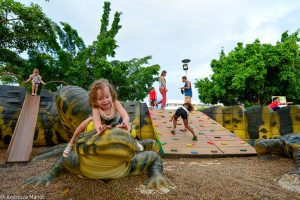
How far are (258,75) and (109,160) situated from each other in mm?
16579

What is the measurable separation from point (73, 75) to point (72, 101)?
341 inches

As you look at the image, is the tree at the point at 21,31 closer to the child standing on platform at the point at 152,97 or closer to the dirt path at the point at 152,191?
the child standing on platform at the point at 152,97

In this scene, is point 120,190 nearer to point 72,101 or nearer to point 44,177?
point 44,177

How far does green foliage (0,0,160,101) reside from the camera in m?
12.2

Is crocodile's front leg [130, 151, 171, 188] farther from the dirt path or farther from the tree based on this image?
the tree

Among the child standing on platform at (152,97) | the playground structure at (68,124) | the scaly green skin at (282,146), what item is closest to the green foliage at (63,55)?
the child standing on platform at (152,97)

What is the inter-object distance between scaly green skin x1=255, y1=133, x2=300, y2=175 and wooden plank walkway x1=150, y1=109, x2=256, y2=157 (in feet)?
1.96

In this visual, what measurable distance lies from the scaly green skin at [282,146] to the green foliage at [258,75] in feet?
41.4

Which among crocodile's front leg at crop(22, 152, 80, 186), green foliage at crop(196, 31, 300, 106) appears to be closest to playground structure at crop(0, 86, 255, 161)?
crocodile's front leg at crop(22, 152, 80, 186)

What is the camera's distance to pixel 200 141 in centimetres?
627

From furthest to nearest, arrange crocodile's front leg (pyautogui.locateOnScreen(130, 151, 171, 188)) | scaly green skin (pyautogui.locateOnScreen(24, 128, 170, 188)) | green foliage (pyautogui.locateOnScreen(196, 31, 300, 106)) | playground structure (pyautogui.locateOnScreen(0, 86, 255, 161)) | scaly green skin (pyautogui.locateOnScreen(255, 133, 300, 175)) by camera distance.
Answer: green foliage (pyautogui.locateOnScreen(196, 31, 300, 106)), playground structure (pyautogui.locateOnScreen(0, 86, 255, 161)), scaly green skin (pyautogui.locateOnScreen(255, 133, 300, 175)), crocodile's front leg (pyautogui.locateOnScreen(130, 151, 171, 188)), scaly green skin (pyautogui.locateOnScreen(24, 128, 170, 188))

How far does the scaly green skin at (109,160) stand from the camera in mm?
1795

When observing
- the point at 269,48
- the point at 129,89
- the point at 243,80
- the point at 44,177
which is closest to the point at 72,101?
the point at 44,177

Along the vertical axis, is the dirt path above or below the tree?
below
